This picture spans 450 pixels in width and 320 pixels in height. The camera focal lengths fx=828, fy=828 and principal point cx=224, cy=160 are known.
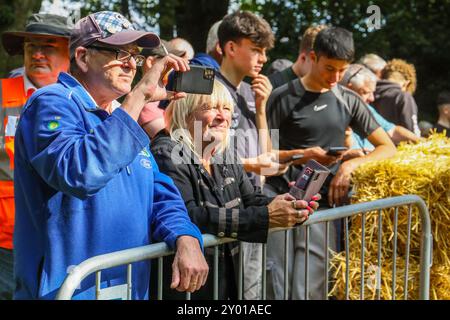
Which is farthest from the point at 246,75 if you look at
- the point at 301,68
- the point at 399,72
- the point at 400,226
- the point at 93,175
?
the point at 399,72

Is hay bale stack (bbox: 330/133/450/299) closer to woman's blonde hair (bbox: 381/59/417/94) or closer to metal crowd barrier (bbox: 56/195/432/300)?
metal crowd barrier (bbox: 56/195/432/300)

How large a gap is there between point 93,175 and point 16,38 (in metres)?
2.38

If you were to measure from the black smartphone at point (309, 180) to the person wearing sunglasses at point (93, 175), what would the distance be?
0.63 meters

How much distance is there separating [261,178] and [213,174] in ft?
4.77

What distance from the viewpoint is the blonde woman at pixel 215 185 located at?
3609 mm

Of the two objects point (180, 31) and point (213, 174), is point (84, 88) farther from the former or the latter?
point (180, 31)

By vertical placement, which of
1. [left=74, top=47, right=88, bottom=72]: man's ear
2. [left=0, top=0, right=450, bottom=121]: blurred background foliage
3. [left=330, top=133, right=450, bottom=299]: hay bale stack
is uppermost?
A: [left=0, top=0, right=450, bottom=121]: blurred background foliage

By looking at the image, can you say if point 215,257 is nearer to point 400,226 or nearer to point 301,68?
point 400,226

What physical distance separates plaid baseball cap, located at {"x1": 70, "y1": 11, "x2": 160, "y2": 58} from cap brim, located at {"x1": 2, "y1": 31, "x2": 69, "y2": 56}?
4.83 ft

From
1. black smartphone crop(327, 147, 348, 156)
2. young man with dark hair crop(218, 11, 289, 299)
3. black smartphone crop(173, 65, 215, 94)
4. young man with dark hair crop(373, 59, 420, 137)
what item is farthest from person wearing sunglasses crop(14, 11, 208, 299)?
young man with dark hair crop(373, 59, 420, 137)

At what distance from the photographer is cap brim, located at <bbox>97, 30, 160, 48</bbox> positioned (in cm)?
313
